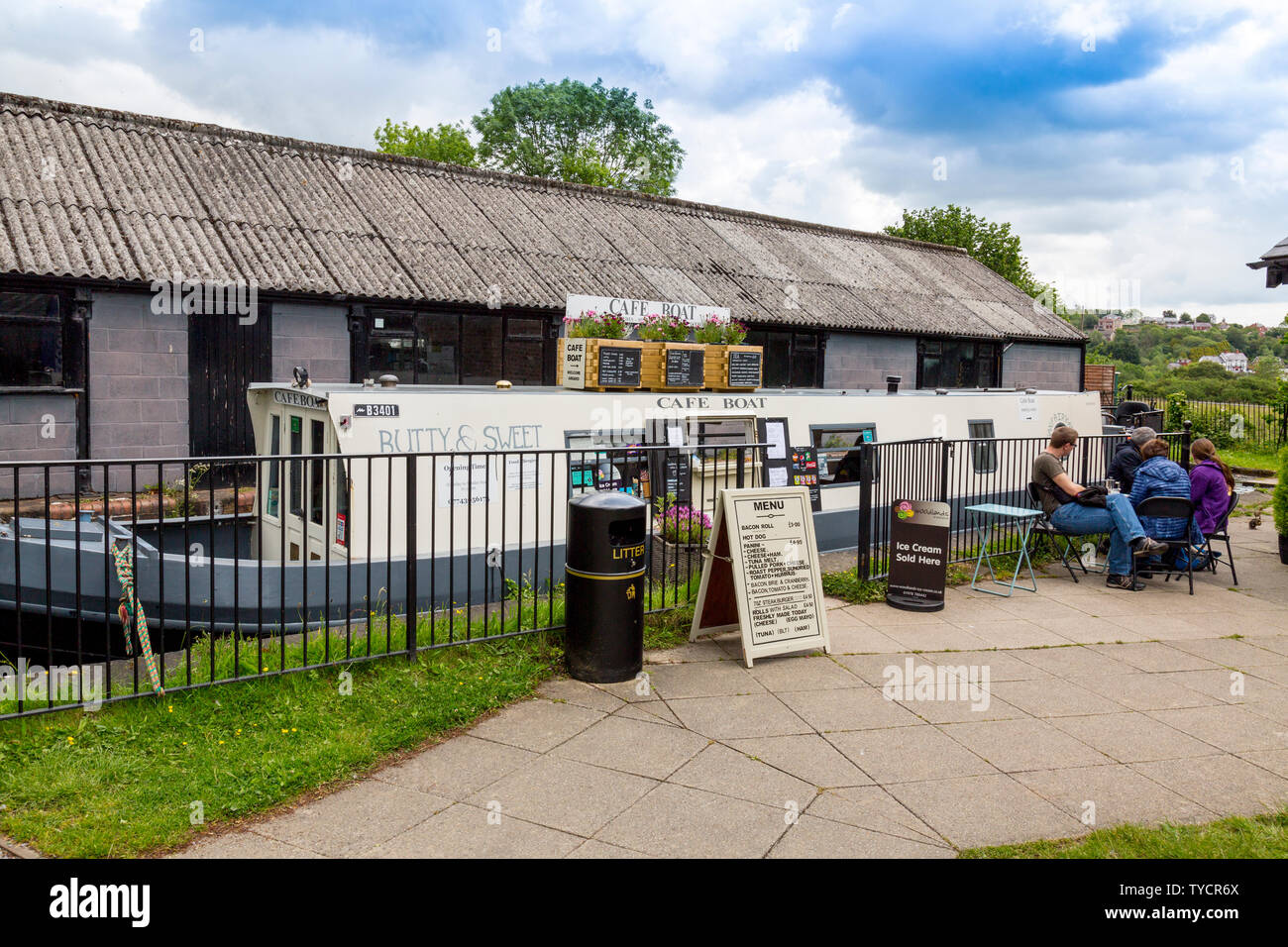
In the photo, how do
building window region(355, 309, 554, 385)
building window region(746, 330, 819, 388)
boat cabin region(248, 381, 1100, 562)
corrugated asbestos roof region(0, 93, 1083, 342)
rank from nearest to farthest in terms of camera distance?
boat cabin region(248, 381, 1100, 562) < corrugated asbestos roof region(0, 93, 1083, 342) < building window region(355, 309, 554, 385) < building window region(746, 330, 819, 388)

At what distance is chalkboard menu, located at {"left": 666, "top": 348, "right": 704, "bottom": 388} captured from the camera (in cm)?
959

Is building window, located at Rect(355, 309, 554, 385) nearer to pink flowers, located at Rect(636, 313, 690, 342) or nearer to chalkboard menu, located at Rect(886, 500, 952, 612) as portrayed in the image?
pink flowers, located at Rect(636, 313, 690, 342)

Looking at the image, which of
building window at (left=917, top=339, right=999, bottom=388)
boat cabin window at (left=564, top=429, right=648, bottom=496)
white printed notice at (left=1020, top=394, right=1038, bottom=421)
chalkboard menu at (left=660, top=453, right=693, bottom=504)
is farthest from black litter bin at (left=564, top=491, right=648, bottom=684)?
building window at (left=917, top=339, right=999, bottom=388)

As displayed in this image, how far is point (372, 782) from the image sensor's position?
4.66 meters

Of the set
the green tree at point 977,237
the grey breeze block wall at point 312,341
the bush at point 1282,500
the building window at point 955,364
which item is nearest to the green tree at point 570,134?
the green tree at point 977,237

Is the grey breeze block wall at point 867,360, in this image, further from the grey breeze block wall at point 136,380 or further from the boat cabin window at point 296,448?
→ the boat cabin window at point 296,448

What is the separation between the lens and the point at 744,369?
1005 cm

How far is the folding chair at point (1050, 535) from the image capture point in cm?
1015

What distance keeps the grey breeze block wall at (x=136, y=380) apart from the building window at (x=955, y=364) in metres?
18.3

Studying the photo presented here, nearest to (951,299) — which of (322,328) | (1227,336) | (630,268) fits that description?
(630,268)

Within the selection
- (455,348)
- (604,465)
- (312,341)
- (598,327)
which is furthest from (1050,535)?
(312,341)

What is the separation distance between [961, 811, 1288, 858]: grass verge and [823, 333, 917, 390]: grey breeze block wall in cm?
1918

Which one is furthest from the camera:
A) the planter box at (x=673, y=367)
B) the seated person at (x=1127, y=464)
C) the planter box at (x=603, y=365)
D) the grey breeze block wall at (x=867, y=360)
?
the grey breeze block wall at (x=867, y=360)

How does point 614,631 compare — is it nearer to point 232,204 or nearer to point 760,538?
point 760,538
